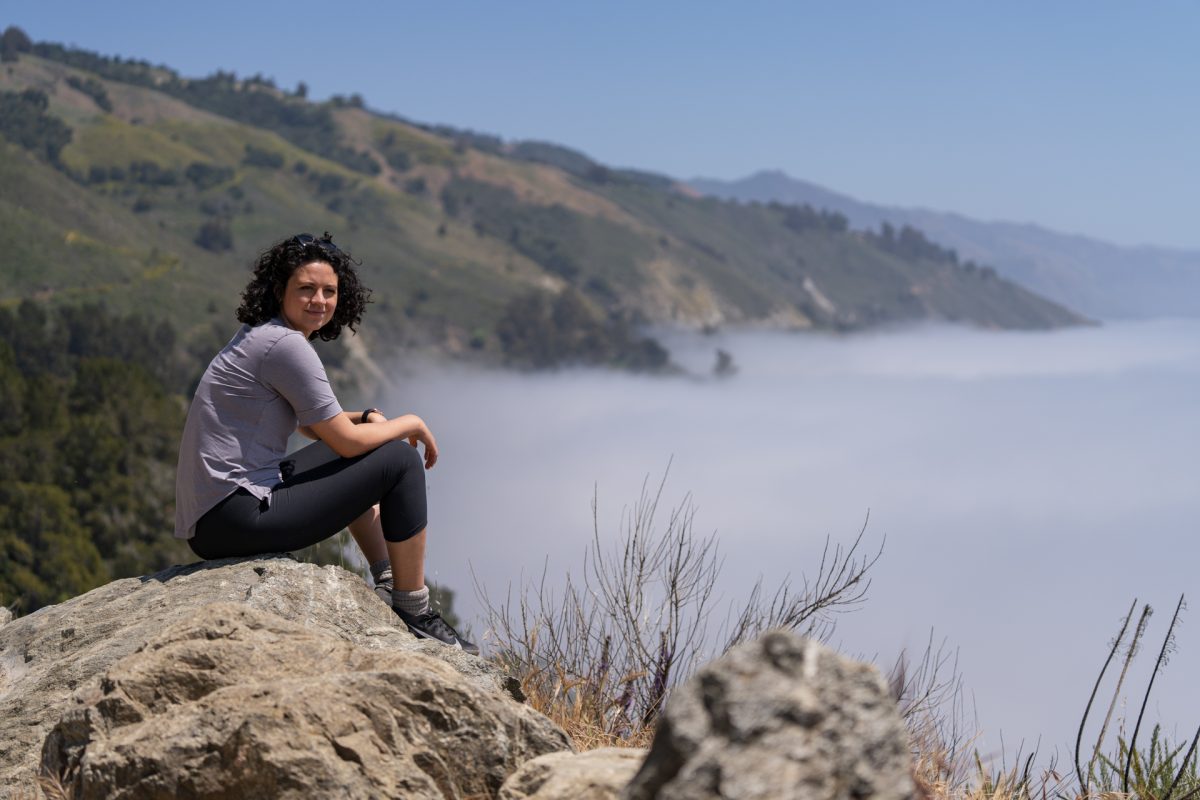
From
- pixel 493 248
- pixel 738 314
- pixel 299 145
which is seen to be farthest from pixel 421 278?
pixel 738 314

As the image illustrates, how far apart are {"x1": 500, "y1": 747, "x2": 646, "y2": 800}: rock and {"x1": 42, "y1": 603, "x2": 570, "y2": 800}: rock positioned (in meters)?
0.34

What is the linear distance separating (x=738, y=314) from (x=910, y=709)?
196 metres

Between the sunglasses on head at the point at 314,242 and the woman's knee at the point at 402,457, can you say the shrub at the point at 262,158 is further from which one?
the woman's knee at the point at 402,457

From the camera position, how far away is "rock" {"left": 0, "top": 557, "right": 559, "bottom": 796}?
4430mm

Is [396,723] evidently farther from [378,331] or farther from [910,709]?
[378,331]

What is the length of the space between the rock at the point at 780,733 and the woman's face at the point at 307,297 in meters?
3.20

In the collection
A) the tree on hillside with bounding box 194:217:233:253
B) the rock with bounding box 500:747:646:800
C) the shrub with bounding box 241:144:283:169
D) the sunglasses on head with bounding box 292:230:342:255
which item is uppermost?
the shrub with bounding box 241:144:283:169

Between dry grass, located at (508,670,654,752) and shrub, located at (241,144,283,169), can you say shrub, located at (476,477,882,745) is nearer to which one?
dry grass, located at (508,670,654,752)

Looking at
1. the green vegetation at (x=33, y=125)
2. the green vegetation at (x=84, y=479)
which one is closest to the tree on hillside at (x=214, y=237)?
the green vegetation at (x=33, y=125)

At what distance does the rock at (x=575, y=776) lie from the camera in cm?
305

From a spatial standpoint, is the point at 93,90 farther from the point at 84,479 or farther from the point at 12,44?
the point at 84,479

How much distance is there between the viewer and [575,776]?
312cm

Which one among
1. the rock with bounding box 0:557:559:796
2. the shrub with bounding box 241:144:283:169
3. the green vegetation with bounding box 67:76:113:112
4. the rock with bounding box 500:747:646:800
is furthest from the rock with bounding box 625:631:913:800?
the green vegetation with bounding box 67:76:113:112

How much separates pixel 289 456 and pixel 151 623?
3.13 feet
